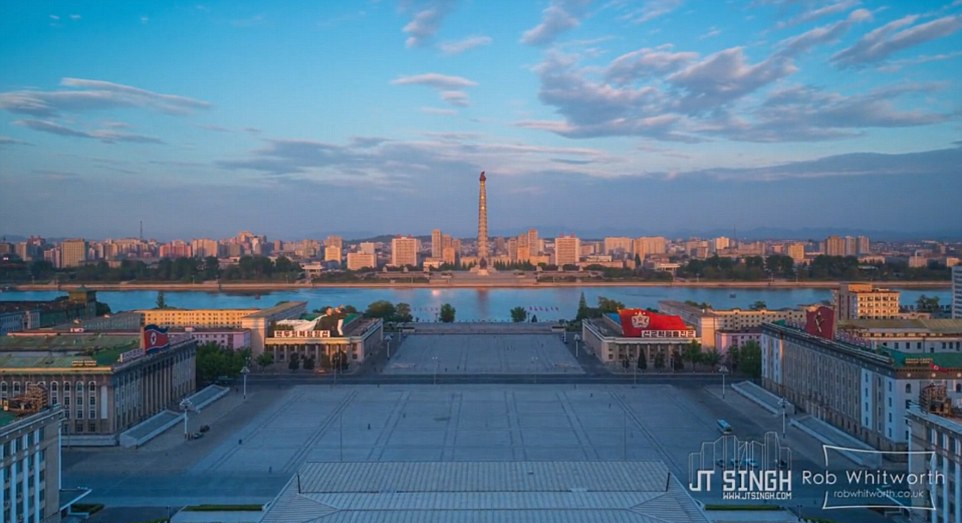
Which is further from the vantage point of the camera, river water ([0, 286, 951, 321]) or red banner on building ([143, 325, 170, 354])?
river water ([0, 286, 951, 321])

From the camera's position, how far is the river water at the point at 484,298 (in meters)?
38.2

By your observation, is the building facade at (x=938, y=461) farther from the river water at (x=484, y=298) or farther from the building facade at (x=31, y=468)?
the river water at (x=484, y=298)

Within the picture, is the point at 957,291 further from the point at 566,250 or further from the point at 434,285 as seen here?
the point at 566,250

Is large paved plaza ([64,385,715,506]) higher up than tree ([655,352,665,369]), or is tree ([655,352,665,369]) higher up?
tree ([655,352,665,369])

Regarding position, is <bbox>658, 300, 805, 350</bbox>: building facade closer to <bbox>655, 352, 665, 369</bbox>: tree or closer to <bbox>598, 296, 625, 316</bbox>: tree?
<bbox>655, 352, 665, 369</bbox>: tree

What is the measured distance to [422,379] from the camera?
1895 cm

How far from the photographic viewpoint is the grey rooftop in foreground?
6773mm

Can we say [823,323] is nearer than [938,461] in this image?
No

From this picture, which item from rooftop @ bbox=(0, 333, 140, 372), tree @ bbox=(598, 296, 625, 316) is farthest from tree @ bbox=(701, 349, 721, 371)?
rooftop @ bbox=(0, 333, 140, 372)

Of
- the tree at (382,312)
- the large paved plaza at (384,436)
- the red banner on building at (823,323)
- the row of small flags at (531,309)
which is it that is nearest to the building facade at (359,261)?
the row of small flags at (531,309)

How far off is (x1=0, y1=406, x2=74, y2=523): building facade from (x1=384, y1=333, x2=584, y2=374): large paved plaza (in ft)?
37.8

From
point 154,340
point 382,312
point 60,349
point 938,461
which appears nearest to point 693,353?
point 938,461

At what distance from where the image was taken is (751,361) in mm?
18438

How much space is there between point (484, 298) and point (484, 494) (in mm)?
39368
